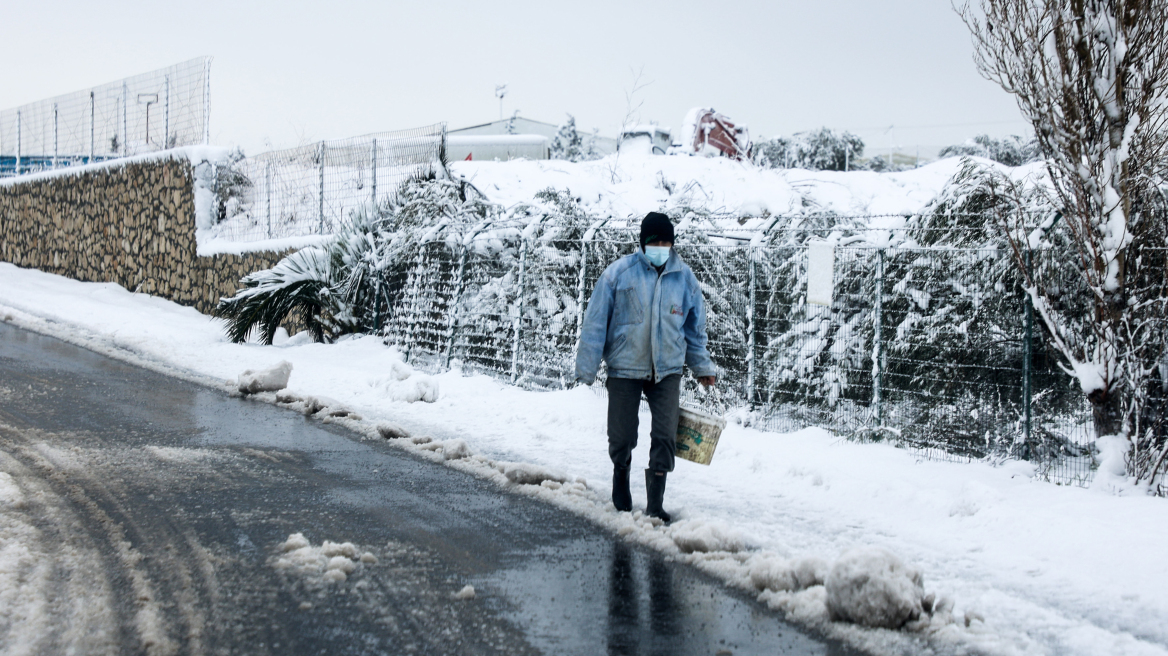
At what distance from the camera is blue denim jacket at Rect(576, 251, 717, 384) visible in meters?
5.77

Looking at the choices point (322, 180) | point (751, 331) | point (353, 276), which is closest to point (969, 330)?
point (751, 331)

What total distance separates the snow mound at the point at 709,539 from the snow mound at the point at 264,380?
6541 mm

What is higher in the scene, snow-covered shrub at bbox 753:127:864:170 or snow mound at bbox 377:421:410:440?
snow-covered shrub at bbox 753:127:864:170

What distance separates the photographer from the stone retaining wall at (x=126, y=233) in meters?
20.3

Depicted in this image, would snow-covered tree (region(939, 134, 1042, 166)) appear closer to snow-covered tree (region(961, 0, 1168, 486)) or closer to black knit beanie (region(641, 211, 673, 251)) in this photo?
snow-covered tree (region(961, 0, 1168, 486))

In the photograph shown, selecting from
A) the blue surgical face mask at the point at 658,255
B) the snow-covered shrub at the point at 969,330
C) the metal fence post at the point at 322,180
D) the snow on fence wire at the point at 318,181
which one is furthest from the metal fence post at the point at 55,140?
the blue surgical face mask at the point at 658,255

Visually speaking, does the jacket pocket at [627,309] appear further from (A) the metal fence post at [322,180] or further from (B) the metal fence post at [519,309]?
(A) the metal fence post at [322,180]

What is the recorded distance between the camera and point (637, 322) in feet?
19.0

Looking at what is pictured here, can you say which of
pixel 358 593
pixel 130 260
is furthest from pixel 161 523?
pixel 130 260

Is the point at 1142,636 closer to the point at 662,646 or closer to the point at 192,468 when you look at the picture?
the point at 662,646

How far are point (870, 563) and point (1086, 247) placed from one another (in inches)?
142

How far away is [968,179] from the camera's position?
8461mm

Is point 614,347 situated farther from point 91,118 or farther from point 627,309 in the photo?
point 91,118

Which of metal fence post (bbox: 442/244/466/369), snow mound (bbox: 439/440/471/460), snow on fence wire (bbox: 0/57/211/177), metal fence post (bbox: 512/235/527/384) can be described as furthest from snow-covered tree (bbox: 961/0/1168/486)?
snow on fence wire (bbox: 0/57/211/177)
